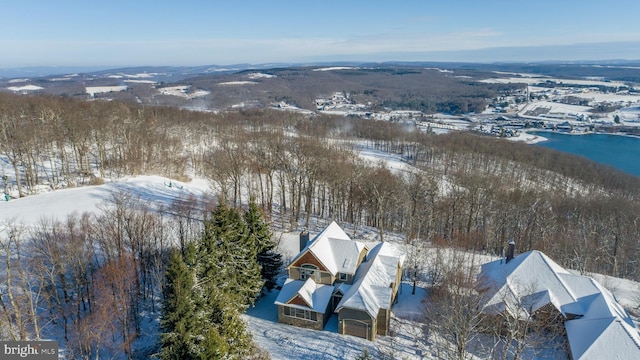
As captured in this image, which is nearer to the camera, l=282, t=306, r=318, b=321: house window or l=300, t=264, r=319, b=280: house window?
l=282, t=306, r=318, b=321: house window

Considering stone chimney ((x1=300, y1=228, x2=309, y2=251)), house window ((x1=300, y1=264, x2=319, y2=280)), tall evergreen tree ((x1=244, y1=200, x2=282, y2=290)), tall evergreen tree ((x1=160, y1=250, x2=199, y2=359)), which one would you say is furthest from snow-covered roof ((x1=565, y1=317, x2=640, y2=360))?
tall evergreen tree ((x1=160, y1=250, x2=199, y2=359))

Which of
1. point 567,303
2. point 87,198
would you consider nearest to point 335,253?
point 567,303

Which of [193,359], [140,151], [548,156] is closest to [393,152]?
[548,156]

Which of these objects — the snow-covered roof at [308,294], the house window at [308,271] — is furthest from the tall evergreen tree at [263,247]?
the house window at [308,271]

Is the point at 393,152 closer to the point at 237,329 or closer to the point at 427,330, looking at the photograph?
the point at 427,330

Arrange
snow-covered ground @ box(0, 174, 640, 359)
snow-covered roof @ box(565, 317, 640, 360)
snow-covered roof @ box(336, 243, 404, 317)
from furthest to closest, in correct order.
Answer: snow-covered roof @ box(336, 243, 404, 317), snow-covered ground @ box(0, 174, 640, 359), snow-covered roof @ box(565, 317, 640, 360)

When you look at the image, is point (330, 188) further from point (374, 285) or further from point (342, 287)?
point (374, 285)

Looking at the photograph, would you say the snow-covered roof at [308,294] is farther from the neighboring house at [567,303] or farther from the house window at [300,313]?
the neighboring house at [567,303]

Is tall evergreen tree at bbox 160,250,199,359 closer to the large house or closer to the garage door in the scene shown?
the large house
